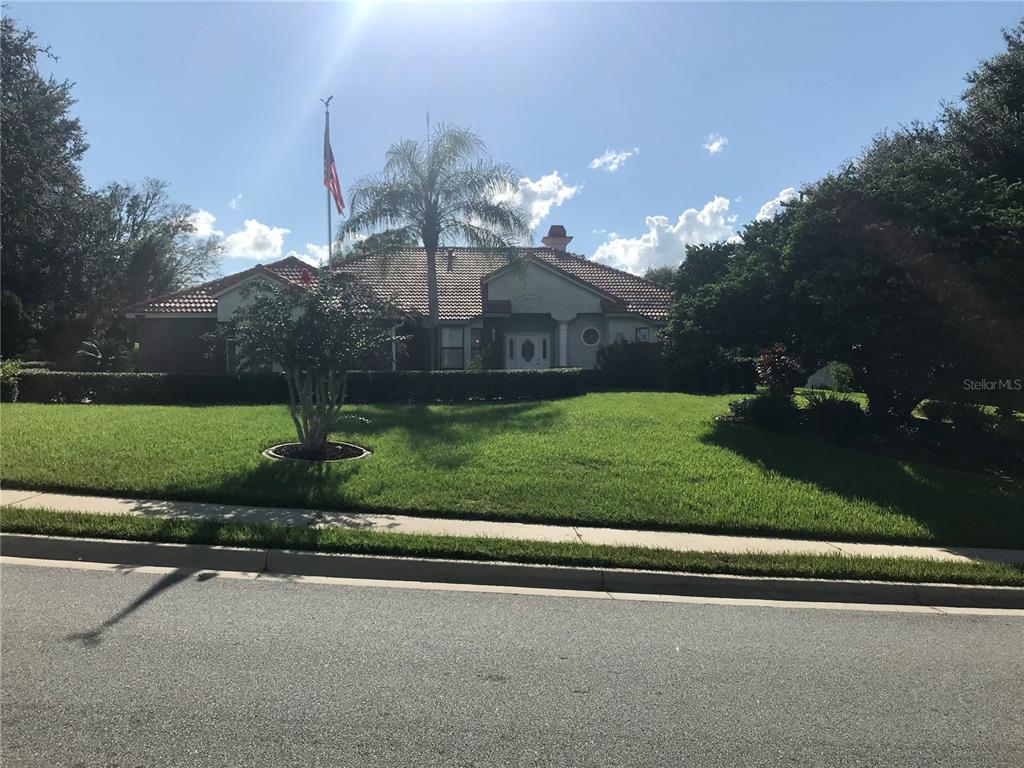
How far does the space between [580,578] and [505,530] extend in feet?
4.64

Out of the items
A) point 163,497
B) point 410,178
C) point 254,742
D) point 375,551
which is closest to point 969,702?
point 254,742

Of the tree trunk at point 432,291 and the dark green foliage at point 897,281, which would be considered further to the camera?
the tree trunk at point 432,291

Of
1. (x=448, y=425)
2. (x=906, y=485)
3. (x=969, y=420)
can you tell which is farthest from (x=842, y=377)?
(x=448, y=425)

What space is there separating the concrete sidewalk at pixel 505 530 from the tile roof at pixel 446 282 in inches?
523

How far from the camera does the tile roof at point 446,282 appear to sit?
22.0 meters

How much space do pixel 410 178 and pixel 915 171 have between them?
14005mm

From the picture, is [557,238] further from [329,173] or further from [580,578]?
[580,578]

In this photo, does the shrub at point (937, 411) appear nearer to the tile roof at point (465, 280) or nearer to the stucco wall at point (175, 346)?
the tile roof at point (465, 280)

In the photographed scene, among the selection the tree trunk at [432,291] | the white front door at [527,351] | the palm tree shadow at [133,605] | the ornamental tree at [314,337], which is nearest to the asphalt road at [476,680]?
the palm tree shadow at [133,605]

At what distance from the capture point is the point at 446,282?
26.3 meters

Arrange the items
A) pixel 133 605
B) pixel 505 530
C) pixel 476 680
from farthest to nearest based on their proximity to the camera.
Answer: pixel 505 530 → pixel 133 605 → pixel 476 680

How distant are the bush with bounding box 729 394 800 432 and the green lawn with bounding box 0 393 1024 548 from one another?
2.24 ft

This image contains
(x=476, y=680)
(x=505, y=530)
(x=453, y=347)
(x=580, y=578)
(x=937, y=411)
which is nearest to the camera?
(x=476, y=680)

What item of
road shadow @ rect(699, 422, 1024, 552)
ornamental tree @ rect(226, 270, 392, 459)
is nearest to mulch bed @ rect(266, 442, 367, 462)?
ornamental tree @ rect(226, 270, 392, 459)
